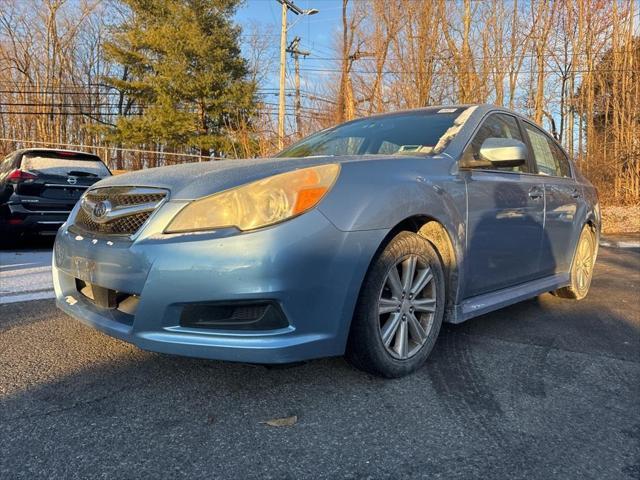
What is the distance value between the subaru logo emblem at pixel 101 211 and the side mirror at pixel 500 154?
6.51 ft

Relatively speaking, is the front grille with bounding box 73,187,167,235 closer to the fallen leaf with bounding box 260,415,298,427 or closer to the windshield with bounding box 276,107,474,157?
the fallen leaf with bounding box 260,415,298,427

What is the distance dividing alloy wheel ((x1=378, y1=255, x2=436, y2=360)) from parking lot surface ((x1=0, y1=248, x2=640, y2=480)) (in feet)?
0.64

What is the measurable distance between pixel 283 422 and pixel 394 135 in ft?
6.75

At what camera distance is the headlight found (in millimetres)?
2104

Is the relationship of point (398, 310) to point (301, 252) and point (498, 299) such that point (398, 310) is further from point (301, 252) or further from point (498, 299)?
point (498, 299)

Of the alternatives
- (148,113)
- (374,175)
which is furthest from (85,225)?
(148,113)

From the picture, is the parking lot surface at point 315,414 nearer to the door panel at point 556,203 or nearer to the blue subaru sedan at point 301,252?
the blue subaru sedan at point 301,252

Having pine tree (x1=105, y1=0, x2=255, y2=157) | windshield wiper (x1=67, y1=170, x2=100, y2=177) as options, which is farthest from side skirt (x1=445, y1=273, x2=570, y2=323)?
pine tree (x1=105, y1=0, x2=255, y2=157)

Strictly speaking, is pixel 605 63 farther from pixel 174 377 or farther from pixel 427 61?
pixel 174 377

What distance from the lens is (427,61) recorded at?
16188mm

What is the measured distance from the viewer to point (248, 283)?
79.6 inches

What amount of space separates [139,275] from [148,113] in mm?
25851

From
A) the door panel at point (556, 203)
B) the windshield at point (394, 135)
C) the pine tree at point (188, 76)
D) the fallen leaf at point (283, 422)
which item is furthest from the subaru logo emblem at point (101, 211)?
the pine tree at point (188, 76)

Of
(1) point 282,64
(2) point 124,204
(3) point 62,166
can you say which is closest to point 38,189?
(3) point 62,166
